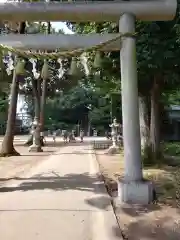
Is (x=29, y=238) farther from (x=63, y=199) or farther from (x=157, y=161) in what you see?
(x=157, y=161)

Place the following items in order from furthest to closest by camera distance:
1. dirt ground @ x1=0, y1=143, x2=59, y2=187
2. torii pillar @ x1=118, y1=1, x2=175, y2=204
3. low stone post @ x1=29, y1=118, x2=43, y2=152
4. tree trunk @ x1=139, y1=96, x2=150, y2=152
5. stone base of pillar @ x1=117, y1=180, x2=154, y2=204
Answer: low stone post @ x1=29, y1=118, x2=43, y2=152, tree trunk @ x1=139, y1=96, x2=150, y2=152, dirt ground @ x1=0, y1=143, x2=59, y2=187, torii pillar @ x1=118, y1=1, x2=175, y2=204, stone base of pillar @ x1=117, y1=180, x2=154, y2=204

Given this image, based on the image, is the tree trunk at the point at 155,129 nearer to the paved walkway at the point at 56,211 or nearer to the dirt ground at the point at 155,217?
the dirt ground at the point at 155,217

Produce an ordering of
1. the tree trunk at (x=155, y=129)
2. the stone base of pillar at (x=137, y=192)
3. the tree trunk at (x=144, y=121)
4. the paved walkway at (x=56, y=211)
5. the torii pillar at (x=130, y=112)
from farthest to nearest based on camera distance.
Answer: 1. the tree trunk at (x=144, y=121)
2. the tree trunk at (x=155, y=129)
3. the torii pillar at (x=130, y=112)
4. the stone base of pillar at (x=137, y=192)
5. the paved walkway at (x=56, y=211)

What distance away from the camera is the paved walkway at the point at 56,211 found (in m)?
4.84

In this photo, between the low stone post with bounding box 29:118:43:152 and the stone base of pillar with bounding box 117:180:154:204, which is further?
the low stone post with bounding box 29:118:43:152

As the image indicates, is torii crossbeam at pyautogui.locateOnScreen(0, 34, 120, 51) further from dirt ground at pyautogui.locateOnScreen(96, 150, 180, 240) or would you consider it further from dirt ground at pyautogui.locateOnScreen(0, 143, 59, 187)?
dirt ground at pyautogui.locateOnScreen(0, 143, 59, 187)

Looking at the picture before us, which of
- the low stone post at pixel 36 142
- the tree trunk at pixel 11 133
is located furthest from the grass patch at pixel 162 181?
the low stone post at pixel 36 142

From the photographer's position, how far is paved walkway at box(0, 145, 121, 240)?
4.84 meters

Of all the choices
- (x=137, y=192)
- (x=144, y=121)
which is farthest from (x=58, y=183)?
(x=144, y=121)

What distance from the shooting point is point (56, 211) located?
5891 mm

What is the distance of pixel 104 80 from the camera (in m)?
15.2

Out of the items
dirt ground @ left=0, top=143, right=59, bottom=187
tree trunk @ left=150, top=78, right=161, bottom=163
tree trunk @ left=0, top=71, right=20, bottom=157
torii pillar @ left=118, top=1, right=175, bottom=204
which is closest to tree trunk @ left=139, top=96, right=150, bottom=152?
tree trunk @ left=150, top=78, right=161, bottom=163

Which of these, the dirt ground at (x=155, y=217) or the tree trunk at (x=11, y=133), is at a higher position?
the tree trunk at (x=11, y=133)

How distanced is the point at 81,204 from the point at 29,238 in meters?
1.89
